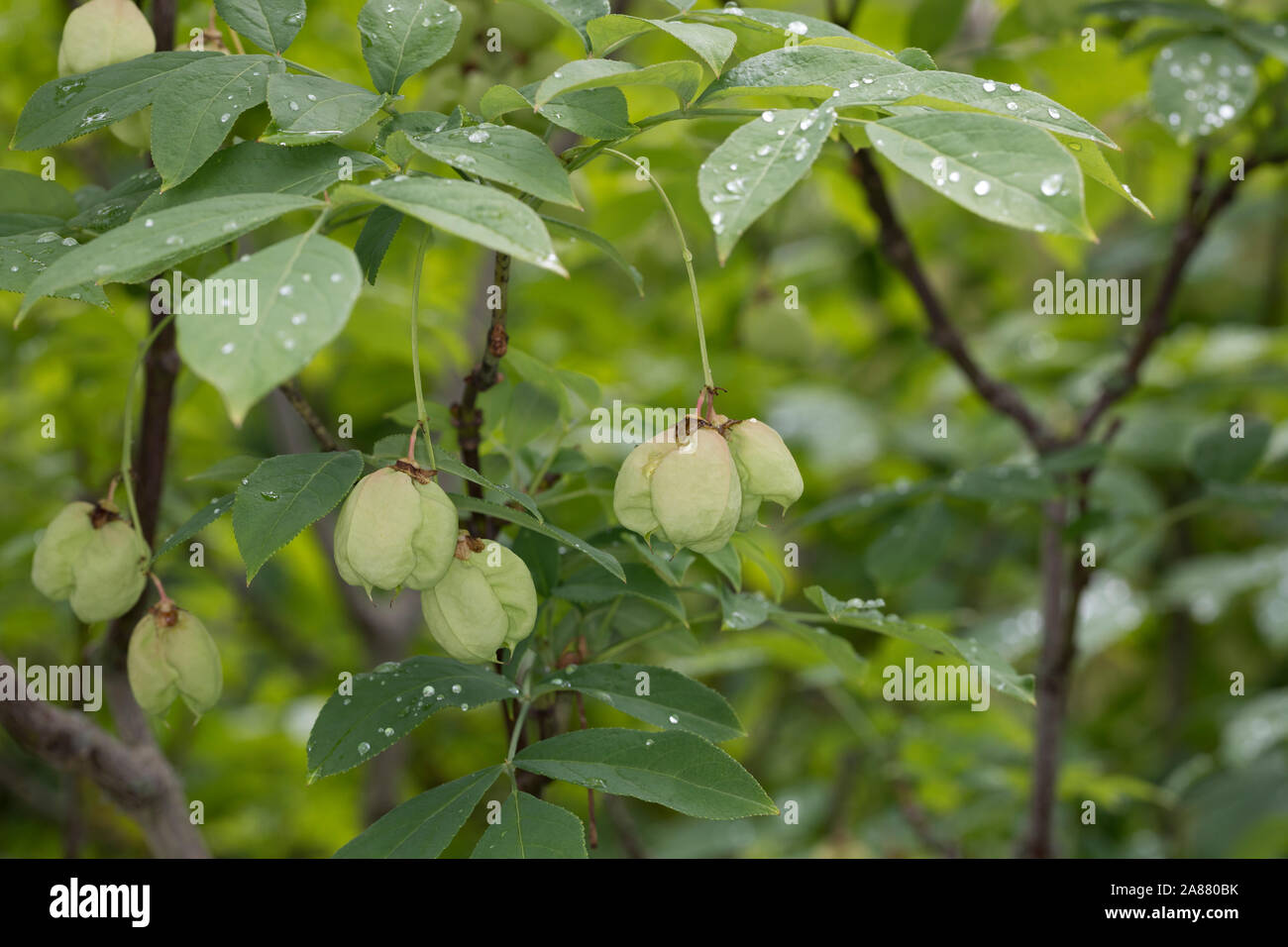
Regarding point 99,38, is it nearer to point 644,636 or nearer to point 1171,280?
point 644,636

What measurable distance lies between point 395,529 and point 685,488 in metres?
0.18

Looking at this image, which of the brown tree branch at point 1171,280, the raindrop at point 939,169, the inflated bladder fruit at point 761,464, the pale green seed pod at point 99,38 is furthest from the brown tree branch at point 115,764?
the brown tree branch at point 1171,280

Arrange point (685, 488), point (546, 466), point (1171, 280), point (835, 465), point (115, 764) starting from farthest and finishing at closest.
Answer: point (835, 465)
point (1171, 280)
point (115, 764)
point (546, 466)
point (685, 488)

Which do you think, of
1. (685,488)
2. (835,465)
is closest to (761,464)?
(685,488)

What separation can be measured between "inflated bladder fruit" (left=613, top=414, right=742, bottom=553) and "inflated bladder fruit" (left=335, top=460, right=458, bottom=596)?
123mm

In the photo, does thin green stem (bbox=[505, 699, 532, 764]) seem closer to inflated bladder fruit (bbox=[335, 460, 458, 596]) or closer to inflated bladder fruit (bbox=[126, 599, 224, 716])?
inflated bladder fruit (bbox=[335, 460, 458, 596])

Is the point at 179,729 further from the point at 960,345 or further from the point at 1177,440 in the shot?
the point at 1177,440

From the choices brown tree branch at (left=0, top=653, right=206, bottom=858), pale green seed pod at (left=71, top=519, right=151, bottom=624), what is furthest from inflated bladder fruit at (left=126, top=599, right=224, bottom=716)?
brown tree branch at (left=0, top=653, right=206, bottom=858)

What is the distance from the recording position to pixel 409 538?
69cm

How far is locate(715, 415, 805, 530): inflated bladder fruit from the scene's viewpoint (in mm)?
748

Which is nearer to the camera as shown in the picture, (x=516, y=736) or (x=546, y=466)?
(x=516, y=736)

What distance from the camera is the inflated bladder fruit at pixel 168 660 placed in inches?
34.8

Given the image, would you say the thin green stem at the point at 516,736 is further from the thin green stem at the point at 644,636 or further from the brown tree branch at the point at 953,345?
the brown tree branch at the point at 953,345

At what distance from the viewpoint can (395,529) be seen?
2.24 feet
